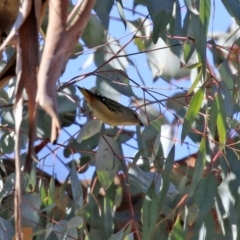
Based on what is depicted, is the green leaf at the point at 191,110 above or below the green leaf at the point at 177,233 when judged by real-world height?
above

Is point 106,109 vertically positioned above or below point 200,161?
above

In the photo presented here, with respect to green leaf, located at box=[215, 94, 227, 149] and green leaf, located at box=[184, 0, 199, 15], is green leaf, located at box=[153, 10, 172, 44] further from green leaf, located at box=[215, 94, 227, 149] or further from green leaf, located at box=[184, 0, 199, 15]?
green leaf, located at box=[215, 94, 227, 149]

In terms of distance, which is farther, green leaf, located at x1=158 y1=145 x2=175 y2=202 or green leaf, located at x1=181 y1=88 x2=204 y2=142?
green leaf, located at x1=158 y1=145 x2=175 y2=202

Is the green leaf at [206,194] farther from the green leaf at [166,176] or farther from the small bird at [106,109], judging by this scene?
the small bird at [106,109]

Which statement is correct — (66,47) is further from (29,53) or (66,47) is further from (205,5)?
(205,5)

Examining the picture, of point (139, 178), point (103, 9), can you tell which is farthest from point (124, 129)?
point (103, 9)

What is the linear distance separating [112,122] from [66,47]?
2.87ft

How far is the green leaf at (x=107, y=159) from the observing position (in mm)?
1511

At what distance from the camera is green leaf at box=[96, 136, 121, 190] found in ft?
4.96

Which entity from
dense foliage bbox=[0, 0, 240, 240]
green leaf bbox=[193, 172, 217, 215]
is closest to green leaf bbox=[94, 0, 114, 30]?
dense foliage bbox=[0, 0, 240, 240]

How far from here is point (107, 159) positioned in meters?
1.52

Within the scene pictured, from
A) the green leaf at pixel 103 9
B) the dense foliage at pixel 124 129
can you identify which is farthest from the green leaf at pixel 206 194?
the green leaf at pixel 103 9

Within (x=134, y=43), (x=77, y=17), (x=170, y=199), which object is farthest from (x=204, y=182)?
(x=77, y=17)

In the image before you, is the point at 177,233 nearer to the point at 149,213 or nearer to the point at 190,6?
the point at 149,213
